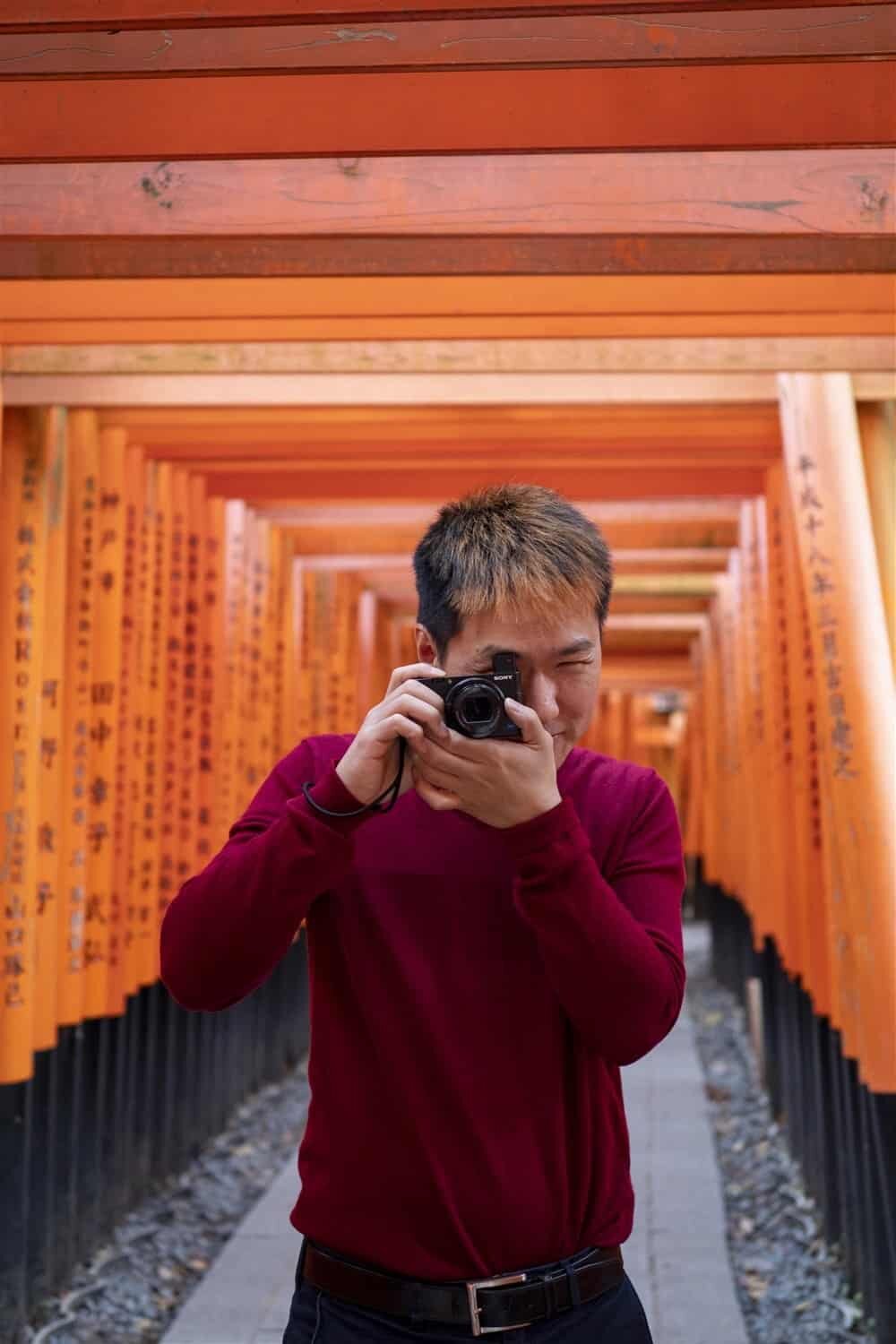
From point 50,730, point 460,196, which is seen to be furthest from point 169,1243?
point 460,196

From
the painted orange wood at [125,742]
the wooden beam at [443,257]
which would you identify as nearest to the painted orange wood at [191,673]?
the painted orange wood at [125,742]

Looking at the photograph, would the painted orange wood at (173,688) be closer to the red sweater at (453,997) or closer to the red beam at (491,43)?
the red beam at (491,43)

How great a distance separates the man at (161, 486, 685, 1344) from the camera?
5.16 feet

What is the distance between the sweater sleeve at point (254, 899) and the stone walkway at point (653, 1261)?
3.60 meters

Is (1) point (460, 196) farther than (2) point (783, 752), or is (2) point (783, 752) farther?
(2) point (783, 752)

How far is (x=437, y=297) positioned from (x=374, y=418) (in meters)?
1.39

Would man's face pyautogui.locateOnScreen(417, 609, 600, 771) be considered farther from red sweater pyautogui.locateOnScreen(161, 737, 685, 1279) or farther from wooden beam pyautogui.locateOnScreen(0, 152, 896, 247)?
wooden beam pyautogui.locateOnScreen(0, 152, 896, 247)

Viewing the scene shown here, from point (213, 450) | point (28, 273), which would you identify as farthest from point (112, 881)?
point (28, 273)

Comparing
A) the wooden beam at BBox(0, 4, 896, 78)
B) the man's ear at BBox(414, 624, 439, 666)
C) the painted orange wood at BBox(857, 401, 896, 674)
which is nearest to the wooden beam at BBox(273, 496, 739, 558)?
the painted orange wood at BBox(857, 401, 896, 674)

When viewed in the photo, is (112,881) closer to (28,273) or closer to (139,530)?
(139,530)

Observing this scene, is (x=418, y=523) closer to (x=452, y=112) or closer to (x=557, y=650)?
(x=452, y=112)

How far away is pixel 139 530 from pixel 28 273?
2.45 m

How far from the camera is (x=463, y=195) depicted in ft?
10.9

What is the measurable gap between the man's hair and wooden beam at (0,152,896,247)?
168 cm
